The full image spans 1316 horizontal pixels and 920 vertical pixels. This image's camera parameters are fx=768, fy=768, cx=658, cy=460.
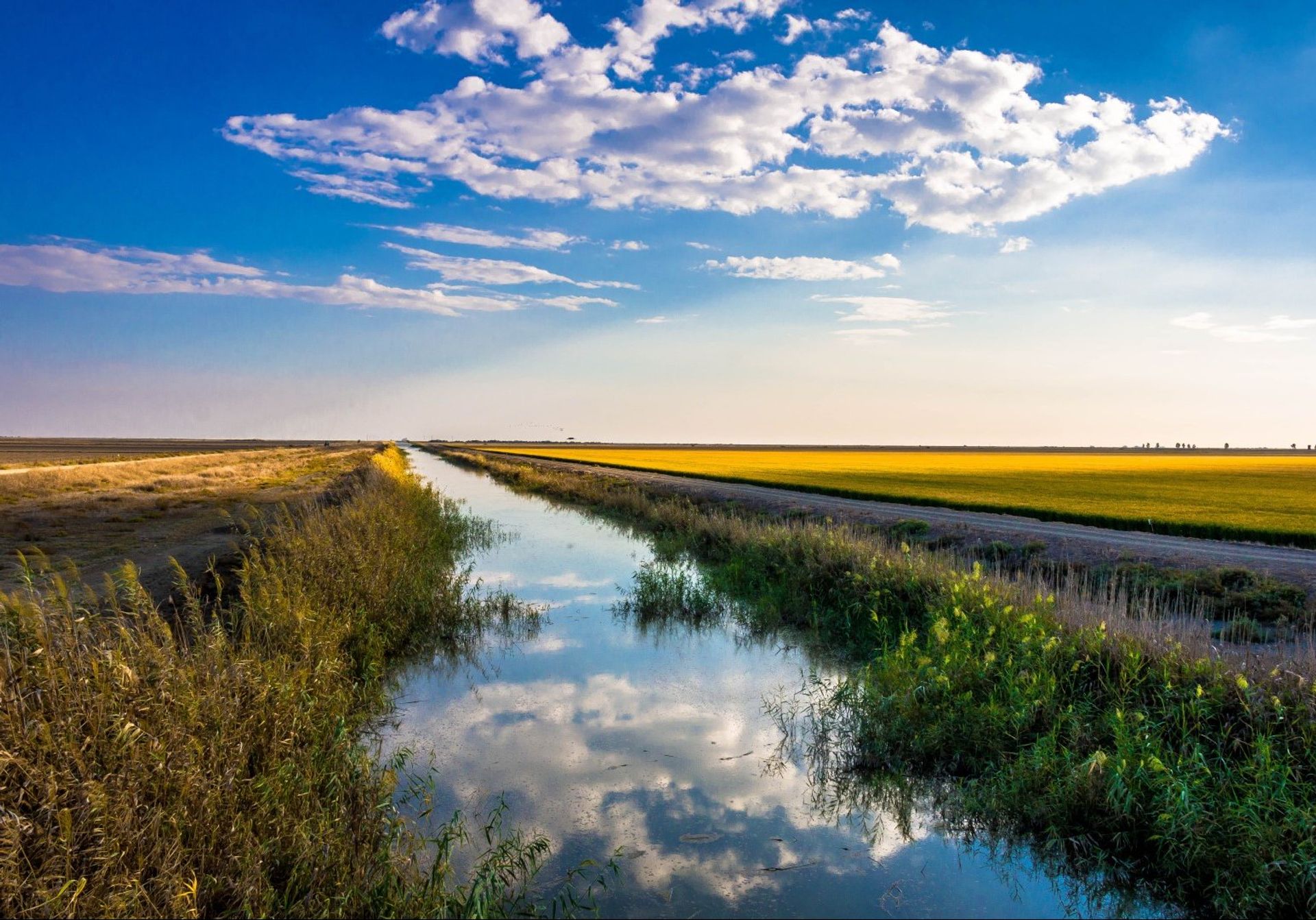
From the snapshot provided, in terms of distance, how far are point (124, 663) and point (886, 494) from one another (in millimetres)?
30531

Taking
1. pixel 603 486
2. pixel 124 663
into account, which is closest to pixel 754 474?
pixel 603 486

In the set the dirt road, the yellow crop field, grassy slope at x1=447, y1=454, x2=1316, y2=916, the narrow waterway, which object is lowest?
the narrow waterway

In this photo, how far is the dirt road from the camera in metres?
14.9

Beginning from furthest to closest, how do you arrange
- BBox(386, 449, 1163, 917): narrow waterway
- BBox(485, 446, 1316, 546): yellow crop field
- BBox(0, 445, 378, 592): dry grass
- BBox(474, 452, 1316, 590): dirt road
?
BBox(485, 446, 1316, 546): yellow crop field < BBox(0, 445, 378, 592): dry grass < BBox(474, 452, 1316, 590): dirt road < BBox(386, 449, 1163, 917): narrow waterway

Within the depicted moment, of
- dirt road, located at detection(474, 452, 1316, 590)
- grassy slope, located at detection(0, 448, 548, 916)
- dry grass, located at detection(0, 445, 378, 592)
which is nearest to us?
grassy slope, located at detection(0, 448, 548, 916)

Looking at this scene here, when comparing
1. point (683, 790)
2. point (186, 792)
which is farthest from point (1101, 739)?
point (186, 792)

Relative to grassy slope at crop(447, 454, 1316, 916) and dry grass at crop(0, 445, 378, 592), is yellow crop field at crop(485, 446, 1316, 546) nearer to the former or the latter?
A: grassy slope at crop(447, 454, 1316, 916)

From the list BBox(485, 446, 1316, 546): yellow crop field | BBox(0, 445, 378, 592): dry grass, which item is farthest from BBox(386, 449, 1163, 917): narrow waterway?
BBox(485, 446, 1316, 546): yellow crop field

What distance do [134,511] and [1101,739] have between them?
3689cm

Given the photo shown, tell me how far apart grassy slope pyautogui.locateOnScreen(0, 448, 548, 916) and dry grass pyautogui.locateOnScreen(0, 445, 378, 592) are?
17.7 ft

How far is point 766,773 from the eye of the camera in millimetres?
7445

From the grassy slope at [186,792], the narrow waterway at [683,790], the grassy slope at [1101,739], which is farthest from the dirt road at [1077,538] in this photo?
the grassy slope at [186,792]

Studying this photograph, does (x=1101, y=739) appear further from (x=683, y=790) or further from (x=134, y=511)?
(x=134, y=511)

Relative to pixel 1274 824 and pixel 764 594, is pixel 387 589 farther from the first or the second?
pixel 1274 824
